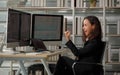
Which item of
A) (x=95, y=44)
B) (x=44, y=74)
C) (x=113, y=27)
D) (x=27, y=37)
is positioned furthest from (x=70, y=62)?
(x=113, y=27)

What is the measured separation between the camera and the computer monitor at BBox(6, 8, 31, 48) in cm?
259

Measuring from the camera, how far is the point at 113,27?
4059 millimetres

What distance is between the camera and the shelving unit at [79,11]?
12.7 feet

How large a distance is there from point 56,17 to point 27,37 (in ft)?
1.68

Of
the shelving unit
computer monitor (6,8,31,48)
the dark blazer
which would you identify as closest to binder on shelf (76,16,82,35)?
the shelving unit

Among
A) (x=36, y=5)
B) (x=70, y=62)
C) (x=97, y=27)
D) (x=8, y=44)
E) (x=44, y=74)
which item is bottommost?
(x=44, y=74)

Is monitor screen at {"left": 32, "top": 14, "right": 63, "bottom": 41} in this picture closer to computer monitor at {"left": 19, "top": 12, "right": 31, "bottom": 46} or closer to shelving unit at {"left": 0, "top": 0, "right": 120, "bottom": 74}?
computer monitor at {"left": 19, "top": 12, "right": 31, "bottom": 46}

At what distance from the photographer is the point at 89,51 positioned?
257cm

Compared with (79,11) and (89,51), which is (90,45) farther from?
(79,11)

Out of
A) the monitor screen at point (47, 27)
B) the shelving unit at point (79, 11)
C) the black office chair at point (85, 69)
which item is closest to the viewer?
the black office chair at point (85, 69)

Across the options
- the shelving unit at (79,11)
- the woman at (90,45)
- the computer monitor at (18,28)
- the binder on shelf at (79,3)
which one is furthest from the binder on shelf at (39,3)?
the woman at (90,45)

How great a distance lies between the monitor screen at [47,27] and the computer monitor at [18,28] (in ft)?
0.36

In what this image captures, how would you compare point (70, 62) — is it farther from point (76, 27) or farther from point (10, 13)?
point (76, 27)

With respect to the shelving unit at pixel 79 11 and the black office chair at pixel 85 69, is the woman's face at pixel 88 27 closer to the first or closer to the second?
the black office chair at pixel 85 69
